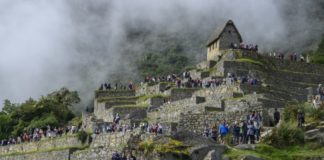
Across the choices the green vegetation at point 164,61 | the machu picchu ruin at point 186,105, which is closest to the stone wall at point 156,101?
the machu picchu ruin at point 186,105

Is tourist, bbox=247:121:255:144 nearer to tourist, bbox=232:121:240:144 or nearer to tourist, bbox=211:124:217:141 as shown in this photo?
tourist, bbox=232:121:240:144

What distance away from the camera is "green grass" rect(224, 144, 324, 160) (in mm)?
38250

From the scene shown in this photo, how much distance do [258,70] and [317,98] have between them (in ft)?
50.8

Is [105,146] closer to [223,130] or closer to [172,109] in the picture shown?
[223,130]

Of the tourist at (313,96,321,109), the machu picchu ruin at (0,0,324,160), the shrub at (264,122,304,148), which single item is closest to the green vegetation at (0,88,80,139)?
the machu picchu ruin at (0,0,324,160)

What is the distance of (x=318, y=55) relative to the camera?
91875mm

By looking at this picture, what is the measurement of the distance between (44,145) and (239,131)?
2163 cm

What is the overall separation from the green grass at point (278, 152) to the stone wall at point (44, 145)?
18.6 meters

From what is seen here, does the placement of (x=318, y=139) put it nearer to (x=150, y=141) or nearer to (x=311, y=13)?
(x=150, y=141)

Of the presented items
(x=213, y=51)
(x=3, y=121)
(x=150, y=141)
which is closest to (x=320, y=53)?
(x=213, y=51)

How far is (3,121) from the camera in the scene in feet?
245

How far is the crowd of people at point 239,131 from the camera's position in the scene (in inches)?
1642

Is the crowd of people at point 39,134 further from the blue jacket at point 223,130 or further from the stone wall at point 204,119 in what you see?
the blue jacket at point 223,130

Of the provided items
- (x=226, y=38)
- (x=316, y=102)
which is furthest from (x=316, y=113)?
(x=226, y=38)
